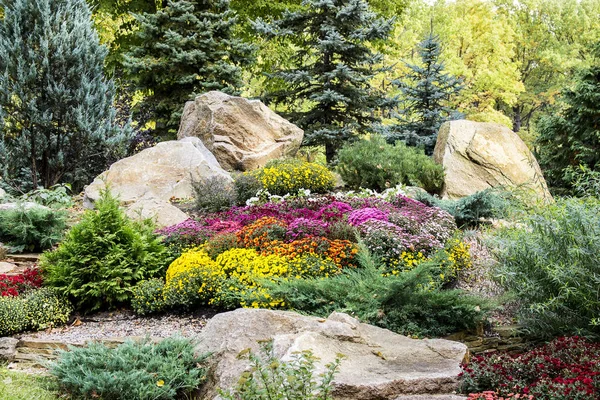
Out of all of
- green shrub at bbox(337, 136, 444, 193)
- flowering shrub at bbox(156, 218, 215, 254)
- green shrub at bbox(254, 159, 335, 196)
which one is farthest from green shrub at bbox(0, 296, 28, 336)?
green shrub at bbox(337, 136, 444, 193)

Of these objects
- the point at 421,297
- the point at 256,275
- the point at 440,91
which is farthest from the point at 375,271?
the point at 440,91

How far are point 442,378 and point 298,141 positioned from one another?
10382 mm

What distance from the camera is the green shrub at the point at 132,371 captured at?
13.0 ft

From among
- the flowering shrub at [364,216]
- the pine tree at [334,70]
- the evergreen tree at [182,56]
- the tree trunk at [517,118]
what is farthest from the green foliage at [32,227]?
the tree trunk at [517,118]

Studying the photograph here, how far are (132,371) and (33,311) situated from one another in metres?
3.04

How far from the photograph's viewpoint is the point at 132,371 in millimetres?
4059

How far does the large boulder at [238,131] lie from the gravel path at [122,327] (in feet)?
22.1

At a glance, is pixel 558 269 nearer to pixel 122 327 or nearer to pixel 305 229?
pixel 305 229

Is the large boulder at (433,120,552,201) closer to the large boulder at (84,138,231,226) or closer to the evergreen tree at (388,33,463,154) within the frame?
the evergreen tree at (388,33,463,154)

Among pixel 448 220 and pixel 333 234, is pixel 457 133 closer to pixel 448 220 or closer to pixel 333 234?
pixel 448 220

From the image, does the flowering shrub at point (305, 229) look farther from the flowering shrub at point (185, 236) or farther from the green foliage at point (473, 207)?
the green foliage at point (473, 207)

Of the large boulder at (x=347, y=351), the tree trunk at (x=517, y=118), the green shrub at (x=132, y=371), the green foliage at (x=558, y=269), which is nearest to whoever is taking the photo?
the large boulder at (x=347, y=351)

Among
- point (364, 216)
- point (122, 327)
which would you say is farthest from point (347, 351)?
point (364, 216)

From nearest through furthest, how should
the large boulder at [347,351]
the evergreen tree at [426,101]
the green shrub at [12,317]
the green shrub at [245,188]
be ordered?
the large boulder at [347,351], the green shrub at [12,317], the green shrub at [245,188], the evergreen tree at [426,101]
